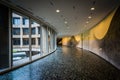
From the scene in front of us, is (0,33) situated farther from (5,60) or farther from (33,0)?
(33,0)

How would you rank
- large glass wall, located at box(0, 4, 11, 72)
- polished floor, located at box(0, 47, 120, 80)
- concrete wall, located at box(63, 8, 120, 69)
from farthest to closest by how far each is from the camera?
concrete wall, located at box(63, 8, 120, 69), large glass wall, located at box(0, 4, 11, 72), polished floor, located at box(0, 47, 120, 80)

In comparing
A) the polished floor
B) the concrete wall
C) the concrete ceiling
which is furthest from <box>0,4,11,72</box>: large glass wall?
the concrete wall

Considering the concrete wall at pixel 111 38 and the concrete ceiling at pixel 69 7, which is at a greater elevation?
the concrete ceiling at pixel 69 7

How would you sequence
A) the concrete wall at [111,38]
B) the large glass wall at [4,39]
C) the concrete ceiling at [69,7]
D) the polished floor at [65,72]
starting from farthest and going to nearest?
the concrete wall at [111,38]
the large glass wall at [4,39]
the concrete ceiling at [69,7]
the polished floor at [65,72]

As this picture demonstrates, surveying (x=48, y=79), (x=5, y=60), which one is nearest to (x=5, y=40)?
(x=5, y=60)

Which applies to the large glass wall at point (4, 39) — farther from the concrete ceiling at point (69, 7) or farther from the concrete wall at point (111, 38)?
the concrete wall at point (111, 38)

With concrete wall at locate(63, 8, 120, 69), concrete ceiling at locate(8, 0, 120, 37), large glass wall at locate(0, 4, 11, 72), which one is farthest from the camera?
concrete wall at locate(63, 8, 120, 69)

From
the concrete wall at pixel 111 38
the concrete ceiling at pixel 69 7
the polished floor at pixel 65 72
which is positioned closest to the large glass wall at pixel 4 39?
the polished floor at pixel 65 72

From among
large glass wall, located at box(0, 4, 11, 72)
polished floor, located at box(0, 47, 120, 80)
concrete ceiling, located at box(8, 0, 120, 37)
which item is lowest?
polished floor, located at box(0, 47, 120, 80)

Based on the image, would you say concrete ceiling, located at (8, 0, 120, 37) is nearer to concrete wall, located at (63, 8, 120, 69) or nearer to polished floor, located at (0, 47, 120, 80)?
concrete wall, located at (63, 8, 120, 69)

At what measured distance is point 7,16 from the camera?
586 centimetres

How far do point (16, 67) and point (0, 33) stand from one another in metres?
1.91

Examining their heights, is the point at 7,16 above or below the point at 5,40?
above

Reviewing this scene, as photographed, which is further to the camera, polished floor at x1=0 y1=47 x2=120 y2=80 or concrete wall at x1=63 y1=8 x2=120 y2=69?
concrete wall at x1=63 y1=8 x2=120 y2=69
